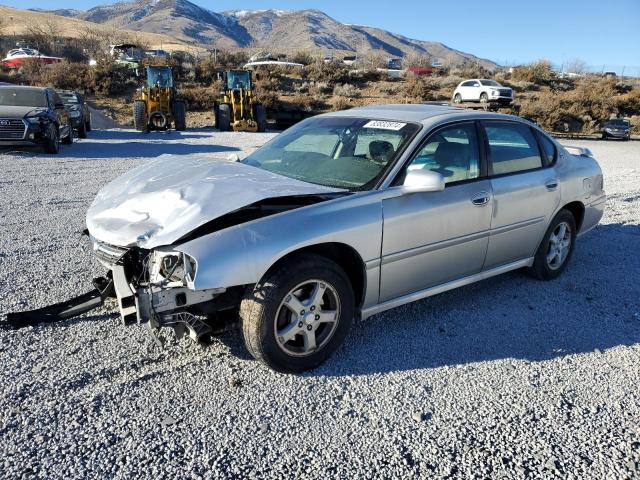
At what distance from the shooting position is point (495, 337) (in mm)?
3740

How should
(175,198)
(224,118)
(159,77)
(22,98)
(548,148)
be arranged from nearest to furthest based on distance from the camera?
(175,198), (548,148), (22,98), (159,77), (224,118)

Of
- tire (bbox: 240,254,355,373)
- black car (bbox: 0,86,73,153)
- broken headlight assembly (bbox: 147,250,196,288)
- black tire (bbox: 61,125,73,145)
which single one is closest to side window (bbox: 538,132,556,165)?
tire (bbox: 240,254,355,373)

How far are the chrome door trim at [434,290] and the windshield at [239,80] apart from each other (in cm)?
1928

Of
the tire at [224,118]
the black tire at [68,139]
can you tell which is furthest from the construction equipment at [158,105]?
the black tire at [68,139]

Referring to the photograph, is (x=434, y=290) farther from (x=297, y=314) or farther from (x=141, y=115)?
(x=141, y=115)

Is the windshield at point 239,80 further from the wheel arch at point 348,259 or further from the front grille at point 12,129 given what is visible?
the wheel arch at point 348,259

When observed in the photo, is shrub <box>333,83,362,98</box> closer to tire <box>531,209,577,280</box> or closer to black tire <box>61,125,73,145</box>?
black tire <box>61,125,73,145</box>

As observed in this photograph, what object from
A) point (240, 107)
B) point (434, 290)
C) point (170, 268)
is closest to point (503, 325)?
point (434, 290)

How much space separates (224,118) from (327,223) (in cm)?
1951

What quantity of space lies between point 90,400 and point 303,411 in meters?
1.17

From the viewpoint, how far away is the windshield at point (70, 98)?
56.0ft

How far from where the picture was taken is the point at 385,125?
388 cm

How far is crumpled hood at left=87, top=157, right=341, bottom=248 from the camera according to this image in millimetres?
2932

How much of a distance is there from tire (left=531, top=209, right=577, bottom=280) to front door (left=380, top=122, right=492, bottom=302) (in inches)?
38.6
